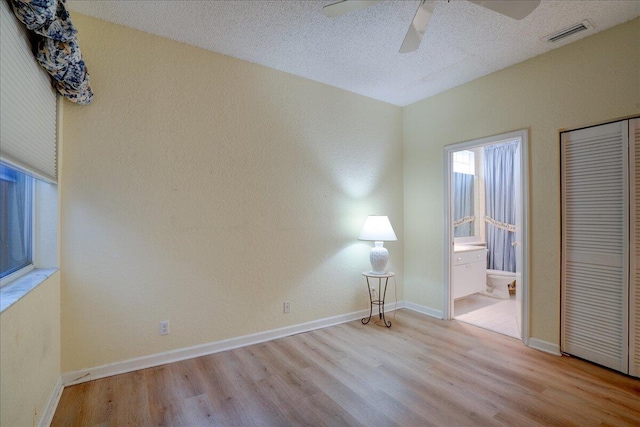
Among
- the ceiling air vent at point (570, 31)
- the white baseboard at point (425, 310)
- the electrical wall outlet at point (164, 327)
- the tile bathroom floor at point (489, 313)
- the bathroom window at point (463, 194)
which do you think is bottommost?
the tile bathroom floor at point (489, 313)

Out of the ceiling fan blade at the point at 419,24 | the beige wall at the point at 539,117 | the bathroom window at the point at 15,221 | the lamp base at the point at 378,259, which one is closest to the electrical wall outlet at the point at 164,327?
the bathroom window at the point at 15,221

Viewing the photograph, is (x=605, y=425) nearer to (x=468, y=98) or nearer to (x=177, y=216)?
(x=468, y=98)

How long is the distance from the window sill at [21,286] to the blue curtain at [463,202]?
5.06m

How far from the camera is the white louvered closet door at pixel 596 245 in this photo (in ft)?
8.09

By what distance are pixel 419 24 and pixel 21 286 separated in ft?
8.99

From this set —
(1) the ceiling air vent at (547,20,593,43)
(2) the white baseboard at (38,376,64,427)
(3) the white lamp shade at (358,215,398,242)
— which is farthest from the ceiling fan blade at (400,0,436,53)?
(2) the white baseboard at (38,376,64,427)

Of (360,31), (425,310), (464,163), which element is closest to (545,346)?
(425,310)

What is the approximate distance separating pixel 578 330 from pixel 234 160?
11.3 ft

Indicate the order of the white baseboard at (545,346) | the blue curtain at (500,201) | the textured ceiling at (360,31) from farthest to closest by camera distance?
the blue curtain at (500,201)
the white baseboard at (545,346)
the textured ceiling at (360,31)

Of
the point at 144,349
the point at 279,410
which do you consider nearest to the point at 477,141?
the point at 279,410

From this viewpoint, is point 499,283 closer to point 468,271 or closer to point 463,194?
point 468,271

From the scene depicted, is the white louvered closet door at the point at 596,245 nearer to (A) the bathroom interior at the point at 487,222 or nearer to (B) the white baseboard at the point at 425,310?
(B) the white baseboard at the point at 425,310

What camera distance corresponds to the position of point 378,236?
352 centimetres

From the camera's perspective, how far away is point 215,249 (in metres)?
2.87
